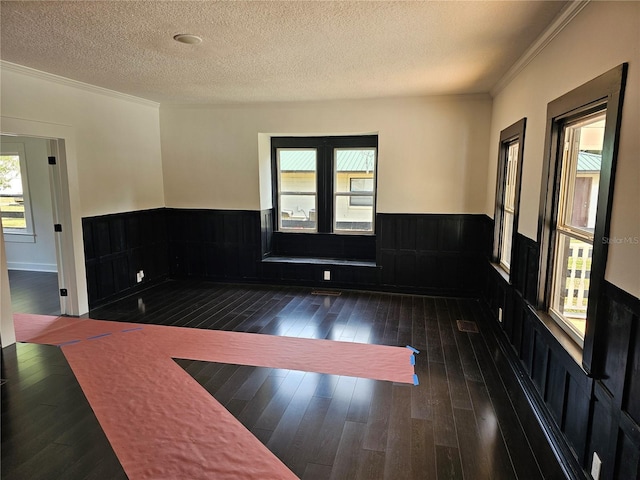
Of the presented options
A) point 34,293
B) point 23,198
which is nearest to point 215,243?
point 34,293

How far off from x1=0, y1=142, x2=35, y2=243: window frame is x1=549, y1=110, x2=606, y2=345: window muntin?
7.62 meters

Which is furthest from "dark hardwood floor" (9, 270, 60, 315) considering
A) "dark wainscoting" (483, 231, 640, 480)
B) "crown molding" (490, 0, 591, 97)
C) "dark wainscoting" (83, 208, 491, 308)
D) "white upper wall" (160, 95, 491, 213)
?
"crown molding" (490, 0, 591, 97)

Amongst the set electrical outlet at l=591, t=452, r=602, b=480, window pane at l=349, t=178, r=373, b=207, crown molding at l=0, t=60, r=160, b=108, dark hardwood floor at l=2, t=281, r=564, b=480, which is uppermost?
crown molding at l=0, t=60, r=160, b=108

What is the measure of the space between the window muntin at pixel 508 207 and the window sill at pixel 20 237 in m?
7.36

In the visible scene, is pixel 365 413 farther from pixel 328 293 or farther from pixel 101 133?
pixel 101 133

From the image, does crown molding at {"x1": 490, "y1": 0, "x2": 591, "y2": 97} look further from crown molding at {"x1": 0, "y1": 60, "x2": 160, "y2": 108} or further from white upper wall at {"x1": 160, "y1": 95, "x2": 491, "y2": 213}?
crown molding at {"x1": 0, "y1": 60, "x2": 160, "y2": 108}

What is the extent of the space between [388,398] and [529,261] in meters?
1.58

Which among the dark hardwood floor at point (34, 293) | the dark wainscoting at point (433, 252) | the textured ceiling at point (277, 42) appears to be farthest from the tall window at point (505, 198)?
the dark hardwood floor at point (34, 293)

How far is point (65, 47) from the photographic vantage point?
10.5 feet

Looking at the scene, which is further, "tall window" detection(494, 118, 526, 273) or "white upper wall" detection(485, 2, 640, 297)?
"tall window" detection(494, 118, 526, 273)

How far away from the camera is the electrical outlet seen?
6.07ft

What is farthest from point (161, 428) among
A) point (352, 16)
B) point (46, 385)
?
point (352, 16)

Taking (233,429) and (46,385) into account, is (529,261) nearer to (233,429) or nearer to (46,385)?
(233,429)

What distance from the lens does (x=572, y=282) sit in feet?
8.27
